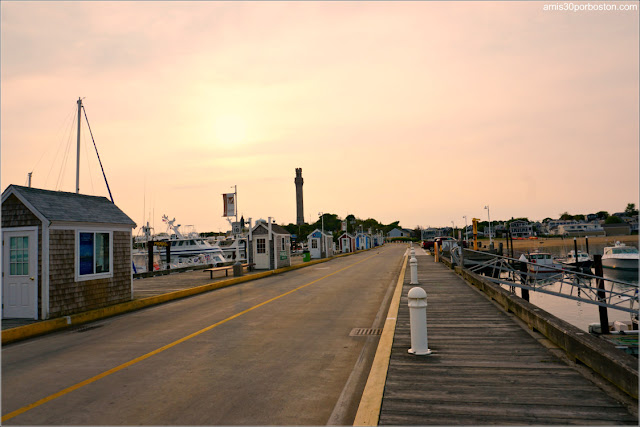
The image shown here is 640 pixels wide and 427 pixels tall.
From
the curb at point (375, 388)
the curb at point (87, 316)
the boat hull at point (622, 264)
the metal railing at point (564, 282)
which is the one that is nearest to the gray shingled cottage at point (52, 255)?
the curb at point (87, 316)

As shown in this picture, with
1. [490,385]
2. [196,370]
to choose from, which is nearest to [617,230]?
[490,385]

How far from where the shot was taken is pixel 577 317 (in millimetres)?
25219

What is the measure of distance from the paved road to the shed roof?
337cm

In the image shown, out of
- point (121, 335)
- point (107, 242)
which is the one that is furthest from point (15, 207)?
point (121, 335)

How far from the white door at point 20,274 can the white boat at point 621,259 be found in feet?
188

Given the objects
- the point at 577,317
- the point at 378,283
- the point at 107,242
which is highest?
the point at 107,242

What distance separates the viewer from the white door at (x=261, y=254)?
29.5 metres

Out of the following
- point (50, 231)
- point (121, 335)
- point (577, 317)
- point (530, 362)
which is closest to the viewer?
point (530, 362)

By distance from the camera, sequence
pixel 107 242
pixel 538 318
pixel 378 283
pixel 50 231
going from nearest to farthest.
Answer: pixel 538 318 < pixel 50 231 < pixel 107 242 < pixel 378 283

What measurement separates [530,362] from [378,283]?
1387cm

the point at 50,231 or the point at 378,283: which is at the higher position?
the point at 50,231

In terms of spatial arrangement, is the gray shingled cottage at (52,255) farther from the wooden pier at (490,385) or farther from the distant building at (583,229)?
the distant building at (583,229)

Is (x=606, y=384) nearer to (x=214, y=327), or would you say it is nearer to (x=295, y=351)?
(x=295, y=351)

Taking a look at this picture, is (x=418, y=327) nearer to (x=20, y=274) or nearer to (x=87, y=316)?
(x=87, y=316)
